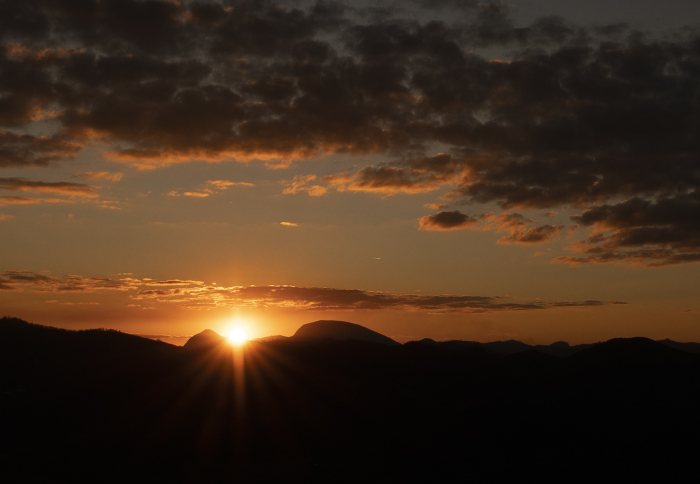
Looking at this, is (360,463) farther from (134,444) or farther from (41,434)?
(41,434)

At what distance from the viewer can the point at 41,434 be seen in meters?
40.3

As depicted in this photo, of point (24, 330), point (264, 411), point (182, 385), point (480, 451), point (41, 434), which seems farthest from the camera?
point (24, 330)

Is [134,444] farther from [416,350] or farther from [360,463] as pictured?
[416,350]

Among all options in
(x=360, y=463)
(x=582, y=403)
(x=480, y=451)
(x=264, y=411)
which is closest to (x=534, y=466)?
(x=480, y=451)

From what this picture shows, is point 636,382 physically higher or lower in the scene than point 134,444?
higher

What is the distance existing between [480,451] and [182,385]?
27.5m

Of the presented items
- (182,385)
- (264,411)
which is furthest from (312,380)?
(182,385)

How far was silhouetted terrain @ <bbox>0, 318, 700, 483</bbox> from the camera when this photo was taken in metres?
34.9

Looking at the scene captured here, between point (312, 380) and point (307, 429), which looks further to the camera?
point (312, 380)

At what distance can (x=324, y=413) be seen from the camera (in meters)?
46.0

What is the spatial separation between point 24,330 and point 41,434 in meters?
26.4

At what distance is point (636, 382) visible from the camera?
5388 centimetres

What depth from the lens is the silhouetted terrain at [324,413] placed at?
3488cm

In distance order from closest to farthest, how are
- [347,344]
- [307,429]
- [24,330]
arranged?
[307,429] → [24,330] → [347,344]
